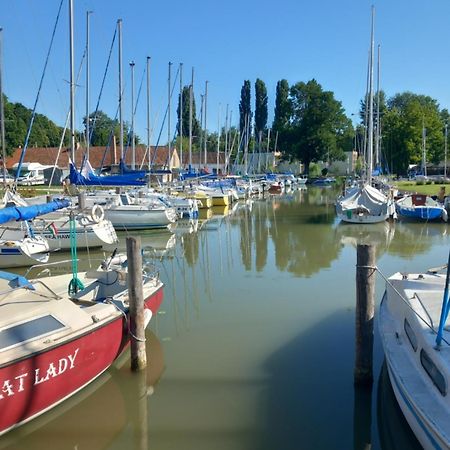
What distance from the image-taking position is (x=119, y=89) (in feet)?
101

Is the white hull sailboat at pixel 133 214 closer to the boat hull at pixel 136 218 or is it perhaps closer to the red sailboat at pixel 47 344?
the boat hull at pixel 136 218

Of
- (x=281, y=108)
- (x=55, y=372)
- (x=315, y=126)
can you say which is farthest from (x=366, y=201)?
(x=281, y=108)

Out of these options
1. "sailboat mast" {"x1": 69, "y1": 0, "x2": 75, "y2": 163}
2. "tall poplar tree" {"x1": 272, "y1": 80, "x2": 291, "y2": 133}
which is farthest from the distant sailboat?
"tall poplar tree" {"x1": 272, "y1": 80, "x2": 291, "y2": 133}

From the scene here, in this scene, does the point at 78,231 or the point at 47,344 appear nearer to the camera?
the point at 47,344

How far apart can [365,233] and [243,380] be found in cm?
1757

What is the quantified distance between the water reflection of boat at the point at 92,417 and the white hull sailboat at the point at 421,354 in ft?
11.9

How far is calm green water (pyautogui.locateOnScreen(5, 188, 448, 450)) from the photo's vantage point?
21.6ft

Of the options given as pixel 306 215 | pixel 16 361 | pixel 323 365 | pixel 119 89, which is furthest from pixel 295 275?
pixel 119 89

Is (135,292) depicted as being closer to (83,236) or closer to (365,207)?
(83,236)

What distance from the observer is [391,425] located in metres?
6.70

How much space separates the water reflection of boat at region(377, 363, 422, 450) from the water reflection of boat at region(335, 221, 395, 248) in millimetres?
13590

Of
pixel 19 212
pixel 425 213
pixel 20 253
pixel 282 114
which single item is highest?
pixel 282 114

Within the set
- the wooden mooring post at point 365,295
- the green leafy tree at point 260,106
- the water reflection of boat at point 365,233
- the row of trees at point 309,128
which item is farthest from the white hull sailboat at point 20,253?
the green leafy tree at point 260,106

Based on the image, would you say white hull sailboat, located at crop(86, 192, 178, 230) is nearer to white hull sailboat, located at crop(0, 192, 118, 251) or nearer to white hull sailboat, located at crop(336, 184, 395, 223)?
white hull sailboat, located at crop(0, 192, 118, 251)
